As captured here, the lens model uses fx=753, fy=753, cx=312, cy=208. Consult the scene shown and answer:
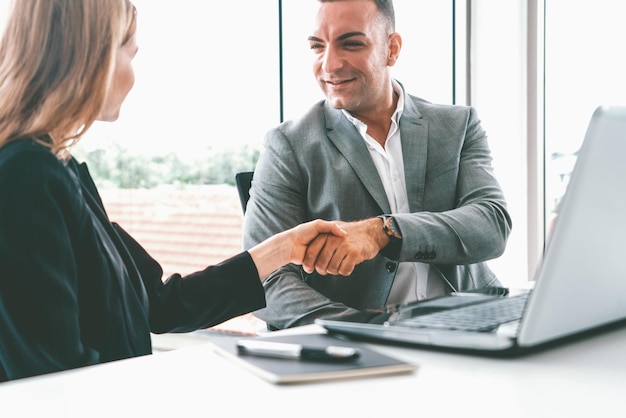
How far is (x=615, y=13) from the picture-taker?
3260 millimetres

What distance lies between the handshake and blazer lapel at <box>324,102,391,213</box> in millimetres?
278

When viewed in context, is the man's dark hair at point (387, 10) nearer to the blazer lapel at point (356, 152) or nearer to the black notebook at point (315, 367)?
the blazer lapel at point (356, 152)

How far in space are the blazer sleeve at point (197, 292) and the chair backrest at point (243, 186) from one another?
1.87ft

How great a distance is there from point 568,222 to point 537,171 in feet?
9.06

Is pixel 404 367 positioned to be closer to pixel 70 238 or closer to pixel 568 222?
pixel 568 222

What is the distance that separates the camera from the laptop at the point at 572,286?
2.82 feet

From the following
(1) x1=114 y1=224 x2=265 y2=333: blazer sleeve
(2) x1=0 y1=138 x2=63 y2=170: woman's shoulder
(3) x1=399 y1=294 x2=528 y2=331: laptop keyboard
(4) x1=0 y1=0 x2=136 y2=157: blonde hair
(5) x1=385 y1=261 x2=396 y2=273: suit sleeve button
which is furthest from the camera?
(5) x1=385 y1=261 x2=396 y2=273: suit sleeve button

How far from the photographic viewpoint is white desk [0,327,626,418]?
2.40ft

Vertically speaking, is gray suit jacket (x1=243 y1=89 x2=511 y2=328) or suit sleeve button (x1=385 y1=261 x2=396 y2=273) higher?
gray suit jacket (x1=243 y1=89 x2=511 y2=328)

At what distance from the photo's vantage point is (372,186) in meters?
2.11

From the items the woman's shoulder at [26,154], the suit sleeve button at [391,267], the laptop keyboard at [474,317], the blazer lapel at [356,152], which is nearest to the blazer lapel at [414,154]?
the blazer lapel at [356,152]

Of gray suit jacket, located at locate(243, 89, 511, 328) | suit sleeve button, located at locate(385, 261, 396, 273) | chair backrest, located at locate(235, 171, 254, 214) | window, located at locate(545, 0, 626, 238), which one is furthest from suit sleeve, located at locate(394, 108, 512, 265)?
window, located at locate(545, 0, 626, 238)

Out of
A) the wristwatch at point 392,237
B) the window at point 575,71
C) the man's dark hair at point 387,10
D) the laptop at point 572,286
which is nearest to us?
the laptop at point 572,286

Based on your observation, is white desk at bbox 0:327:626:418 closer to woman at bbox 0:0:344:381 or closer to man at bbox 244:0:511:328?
woman at bbox 0:0:344:381
